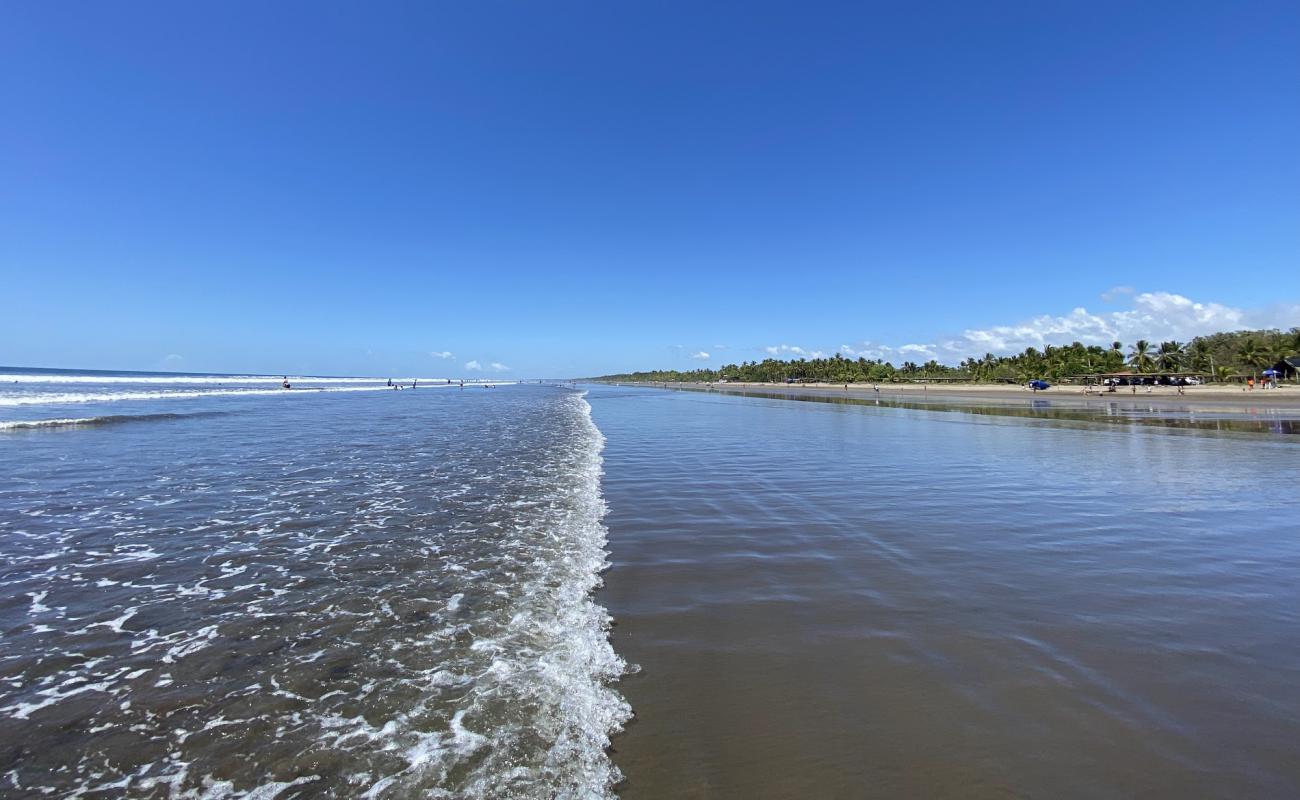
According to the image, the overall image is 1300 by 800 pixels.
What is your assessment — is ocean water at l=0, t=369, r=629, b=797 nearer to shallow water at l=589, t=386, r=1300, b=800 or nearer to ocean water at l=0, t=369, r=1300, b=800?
ocean water at l=0, t=369, r=1300, b=800

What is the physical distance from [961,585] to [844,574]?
1277mm

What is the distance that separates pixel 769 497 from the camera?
37.7 feet

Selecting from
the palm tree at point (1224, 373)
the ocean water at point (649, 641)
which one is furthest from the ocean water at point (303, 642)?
the palm tree at point (1224, 373)

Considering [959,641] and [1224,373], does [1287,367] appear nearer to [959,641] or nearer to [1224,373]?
[1224,373]

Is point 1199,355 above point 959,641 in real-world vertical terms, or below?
above

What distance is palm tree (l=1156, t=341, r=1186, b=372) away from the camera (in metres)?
92.8

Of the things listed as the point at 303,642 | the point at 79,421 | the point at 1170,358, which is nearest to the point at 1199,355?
the point at 1170,358

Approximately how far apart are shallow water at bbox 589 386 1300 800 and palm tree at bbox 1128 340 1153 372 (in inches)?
4373

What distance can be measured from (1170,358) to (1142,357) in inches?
157

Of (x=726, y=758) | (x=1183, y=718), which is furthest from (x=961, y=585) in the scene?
(x=726, y=758)

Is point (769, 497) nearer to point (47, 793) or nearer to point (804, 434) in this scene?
point (47, 793)

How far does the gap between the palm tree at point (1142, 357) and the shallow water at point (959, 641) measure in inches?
4373

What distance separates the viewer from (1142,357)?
317 ft

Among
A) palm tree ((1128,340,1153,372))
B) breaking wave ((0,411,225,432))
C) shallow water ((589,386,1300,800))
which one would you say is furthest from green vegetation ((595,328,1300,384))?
breaking wave ((0,411,225,432))
